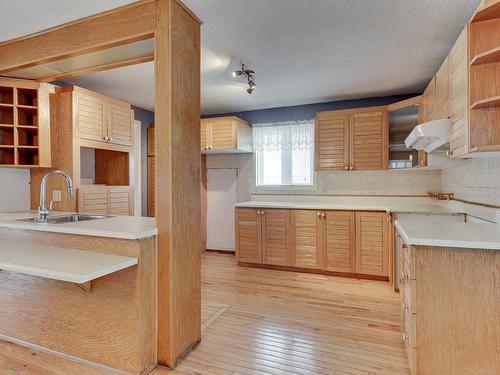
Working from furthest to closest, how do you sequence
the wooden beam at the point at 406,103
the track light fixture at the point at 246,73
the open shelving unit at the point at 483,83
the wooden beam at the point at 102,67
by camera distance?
the wooden beam at the point at 406,103 → the track light fixture at the point at 246,73 → the wooden beam at the point at 102,67 → the open shelving unit at the point at 483,83

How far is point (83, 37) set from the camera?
2.06 metres

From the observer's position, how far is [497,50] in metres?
1.49

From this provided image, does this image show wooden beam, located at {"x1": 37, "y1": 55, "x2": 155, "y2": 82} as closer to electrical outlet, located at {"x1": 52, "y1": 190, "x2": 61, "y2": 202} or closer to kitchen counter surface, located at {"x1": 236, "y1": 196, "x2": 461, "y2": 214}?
electrical outlet, located at {"x1": 52, "y1": 190, "x2": 61, "y2": 202}

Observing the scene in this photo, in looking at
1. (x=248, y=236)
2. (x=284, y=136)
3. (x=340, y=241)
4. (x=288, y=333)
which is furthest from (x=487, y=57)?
(x=248, y=236)

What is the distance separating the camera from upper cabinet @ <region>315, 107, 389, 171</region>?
11.8 feet

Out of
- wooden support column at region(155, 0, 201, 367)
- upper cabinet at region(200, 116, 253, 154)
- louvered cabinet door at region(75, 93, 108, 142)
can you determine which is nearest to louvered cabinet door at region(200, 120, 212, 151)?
upper cabinet at region(200, 116, 253, 154)

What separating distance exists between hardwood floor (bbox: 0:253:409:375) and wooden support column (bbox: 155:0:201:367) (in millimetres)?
260

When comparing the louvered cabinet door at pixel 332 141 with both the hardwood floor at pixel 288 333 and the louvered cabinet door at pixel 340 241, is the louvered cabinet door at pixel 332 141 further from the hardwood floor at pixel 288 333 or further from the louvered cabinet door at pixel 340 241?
the hardwood floor at pixel 288 333

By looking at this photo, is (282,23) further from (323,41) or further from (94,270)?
(94,270)

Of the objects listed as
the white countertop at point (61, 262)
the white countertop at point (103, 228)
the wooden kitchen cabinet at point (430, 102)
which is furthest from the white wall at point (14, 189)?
the wooden kitchen cabinet at point (430, 102)

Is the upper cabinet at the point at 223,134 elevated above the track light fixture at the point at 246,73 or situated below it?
below

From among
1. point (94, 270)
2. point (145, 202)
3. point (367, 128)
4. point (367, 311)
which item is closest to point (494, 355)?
point (367, 311)

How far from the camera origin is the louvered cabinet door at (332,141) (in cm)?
377

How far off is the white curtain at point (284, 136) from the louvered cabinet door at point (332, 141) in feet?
1.23
